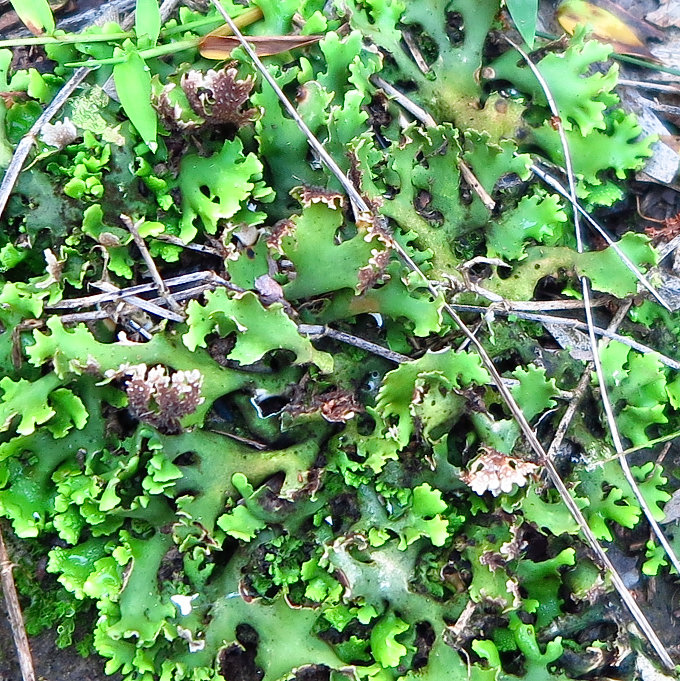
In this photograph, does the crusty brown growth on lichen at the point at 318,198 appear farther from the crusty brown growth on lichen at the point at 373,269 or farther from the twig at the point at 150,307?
the twig at the point at 150,307

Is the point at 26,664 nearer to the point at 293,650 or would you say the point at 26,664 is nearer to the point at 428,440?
the point at 293,650

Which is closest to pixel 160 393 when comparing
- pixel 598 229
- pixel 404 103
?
pixel 404 103

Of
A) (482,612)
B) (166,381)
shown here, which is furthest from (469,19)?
(482,612)

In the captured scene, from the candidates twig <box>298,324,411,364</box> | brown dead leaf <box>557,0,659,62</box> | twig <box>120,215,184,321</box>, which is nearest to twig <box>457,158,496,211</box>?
twig <box>298,324,411,364</box>

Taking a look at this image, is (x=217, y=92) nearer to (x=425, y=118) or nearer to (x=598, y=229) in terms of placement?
(x=425, y=118)

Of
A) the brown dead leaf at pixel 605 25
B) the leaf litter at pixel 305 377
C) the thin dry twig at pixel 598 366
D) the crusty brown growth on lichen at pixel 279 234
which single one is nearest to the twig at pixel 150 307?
the leaf litter at pixel 305 377
